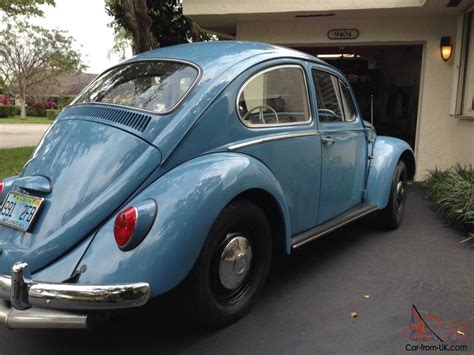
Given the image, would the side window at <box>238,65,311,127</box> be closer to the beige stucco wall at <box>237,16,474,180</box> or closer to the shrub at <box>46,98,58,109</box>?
the beige stucco wall at <box>237,16,474,180</box>

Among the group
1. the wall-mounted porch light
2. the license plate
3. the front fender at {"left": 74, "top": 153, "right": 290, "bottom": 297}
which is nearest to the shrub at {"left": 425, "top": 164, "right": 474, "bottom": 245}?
the wall-mounted porch light

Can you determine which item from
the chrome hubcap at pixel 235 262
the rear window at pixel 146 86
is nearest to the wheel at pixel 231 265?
the chrome hubcap at pixel 235 262

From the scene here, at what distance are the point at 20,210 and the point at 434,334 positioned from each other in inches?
106

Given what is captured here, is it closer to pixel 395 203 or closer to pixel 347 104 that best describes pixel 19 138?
pixel 347 104

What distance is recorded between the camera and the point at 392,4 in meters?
7.25

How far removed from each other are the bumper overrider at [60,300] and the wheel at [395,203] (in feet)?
11.4

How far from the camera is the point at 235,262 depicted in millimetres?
2885

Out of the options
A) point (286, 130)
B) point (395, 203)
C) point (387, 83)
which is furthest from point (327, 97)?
point (387, 83)

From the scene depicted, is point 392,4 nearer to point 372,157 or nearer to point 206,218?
point 372,157

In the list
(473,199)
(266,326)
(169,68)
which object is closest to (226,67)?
(169,68)

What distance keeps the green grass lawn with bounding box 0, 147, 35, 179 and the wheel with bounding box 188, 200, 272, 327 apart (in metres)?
5.81

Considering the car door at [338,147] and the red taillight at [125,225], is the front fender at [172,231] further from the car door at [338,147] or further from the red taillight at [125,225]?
the car door at [338,147]

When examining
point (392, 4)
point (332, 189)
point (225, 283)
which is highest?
point (392, 4)

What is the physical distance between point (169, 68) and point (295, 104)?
1.08m
